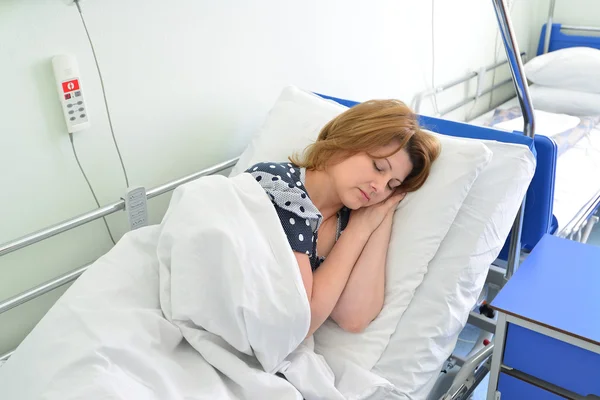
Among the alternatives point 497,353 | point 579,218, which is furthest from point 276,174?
point 579,218

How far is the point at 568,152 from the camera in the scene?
7.72 feet

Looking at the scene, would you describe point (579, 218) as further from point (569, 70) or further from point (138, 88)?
point (138, 88)

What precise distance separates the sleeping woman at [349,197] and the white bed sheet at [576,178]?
2.58 feet

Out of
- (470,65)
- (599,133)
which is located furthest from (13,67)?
(599,133)

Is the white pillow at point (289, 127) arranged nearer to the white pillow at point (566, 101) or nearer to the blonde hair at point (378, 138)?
the blonde hair at point (378, 138)

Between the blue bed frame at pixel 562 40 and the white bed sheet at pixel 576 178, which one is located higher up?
the blue bed frame at pixel 562 40

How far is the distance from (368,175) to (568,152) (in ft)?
4.75

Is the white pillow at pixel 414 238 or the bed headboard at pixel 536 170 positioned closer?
the white pillow at pixel 414 238

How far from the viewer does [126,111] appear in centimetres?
147

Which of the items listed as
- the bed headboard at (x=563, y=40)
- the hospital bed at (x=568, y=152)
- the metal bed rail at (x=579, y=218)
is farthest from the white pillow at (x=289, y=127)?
the bed headboard at (x=563, y=40)

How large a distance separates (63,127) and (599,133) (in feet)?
7.49

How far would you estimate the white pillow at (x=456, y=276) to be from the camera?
1.21 m

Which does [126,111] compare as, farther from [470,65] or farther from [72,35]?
[470,65]

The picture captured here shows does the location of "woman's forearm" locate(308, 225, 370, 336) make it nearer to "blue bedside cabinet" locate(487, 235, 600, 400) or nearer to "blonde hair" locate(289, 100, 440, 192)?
"blonde hair" locate(289, 100, 440, 192)
